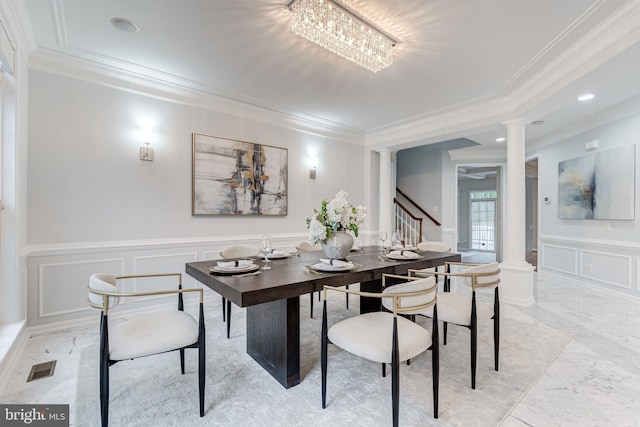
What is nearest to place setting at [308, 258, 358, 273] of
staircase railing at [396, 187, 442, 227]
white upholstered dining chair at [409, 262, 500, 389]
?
white upholstered dining chair at [409, 262, 500, 389]

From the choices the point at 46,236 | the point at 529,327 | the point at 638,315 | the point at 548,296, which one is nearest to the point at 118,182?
the point at 46,236

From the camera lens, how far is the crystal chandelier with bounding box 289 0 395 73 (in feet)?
7.11

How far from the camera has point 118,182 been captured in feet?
10.3

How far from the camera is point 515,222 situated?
152 inches

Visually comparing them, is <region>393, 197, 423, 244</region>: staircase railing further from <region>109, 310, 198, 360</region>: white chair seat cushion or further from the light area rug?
<region>109, 310, 198, 360</region>: white chair seat cushion

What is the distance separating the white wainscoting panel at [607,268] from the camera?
155 inches

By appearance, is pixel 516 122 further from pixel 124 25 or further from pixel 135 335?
pixel 135 335

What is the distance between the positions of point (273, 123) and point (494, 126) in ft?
10.0

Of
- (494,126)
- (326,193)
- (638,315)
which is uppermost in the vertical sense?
(494,126)

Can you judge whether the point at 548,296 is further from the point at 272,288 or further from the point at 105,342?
the point at 105,342

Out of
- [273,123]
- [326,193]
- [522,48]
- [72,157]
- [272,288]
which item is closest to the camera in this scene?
[272,288]

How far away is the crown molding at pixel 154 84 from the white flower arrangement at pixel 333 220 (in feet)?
7.56

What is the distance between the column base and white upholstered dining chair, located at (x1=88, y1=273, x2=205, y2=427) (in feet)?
12.3

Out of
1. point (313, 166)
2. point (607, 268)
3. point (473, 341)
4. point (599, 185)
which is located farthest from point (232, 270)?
point (599, 185)
